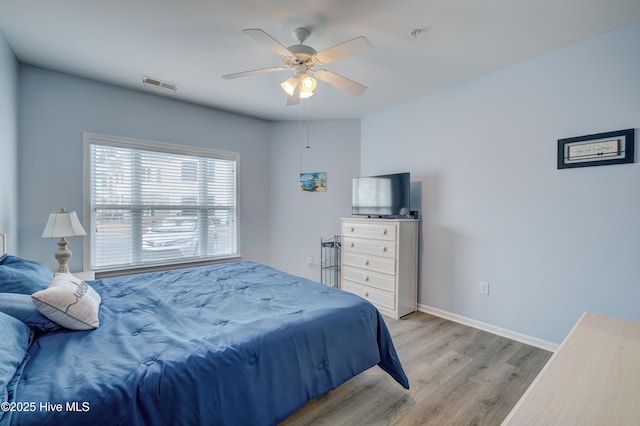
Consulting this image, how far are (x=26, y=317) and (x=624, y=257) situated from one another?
371 cm

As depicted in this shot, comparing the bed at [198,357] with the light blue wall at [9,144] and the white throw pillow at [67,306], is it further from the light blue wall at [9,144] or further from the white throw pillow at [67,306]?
the light blue wall at [9,144]

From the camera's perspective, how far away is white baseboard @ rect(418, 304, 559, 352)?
2501mm

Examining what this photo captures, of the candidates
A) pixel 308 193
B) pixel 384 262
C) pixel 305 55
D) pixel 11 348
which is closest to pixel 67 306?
pixel 11 348

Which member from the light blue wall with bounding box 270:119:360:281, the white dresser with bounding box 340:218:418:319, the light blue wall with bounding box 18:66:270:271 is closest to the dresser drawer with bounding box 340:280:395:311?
the white dresser with bounding box 340:218:418:319

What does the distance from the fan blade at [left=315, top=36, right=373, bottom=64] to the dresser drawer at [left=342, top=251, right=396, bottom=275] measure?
2126mm

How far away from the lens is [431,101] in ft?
11.0

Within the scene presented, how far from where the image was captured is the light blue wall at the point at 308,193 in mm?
4230

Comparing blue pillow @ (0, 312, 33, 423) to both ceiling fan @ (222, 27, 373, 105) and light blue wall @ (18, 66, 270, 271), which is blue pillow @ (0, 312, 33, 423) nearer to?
ceiling fan @ (222, 27, 373, 105)

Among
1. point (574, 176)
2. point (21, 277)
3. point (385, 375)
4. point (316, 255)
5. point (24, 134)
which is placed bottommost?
point (385, 375)

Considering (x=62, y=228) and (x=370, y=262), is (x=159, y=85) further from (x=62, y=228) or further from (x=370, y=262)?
(x=370, y=262)

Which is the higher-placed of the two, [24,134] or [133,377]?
[24,134]

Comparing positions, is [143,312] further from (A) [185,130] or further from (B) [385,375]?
(A) [185,130]

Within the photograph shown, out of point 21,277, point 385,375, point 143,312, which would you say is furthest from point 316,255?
point 21,277

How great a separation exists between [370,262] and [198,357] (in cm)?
249
